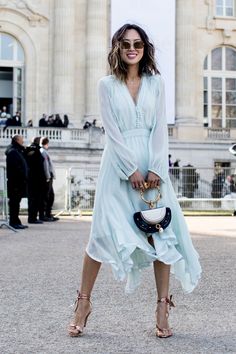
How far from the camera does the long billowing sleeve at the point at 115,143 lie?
4.03 m

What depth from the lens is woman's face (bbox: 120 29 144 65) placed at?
4.19m

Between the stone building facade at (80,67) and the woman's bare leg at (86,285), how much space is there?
29058 mm

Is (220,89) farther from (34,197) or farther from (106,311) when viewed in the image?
(106,311)

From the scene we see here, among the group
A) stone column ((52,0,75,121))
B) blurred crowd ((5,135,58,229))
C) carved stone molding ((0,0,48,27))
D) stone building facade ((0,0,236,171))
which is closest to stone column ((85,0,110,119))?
stone building facade ((0,0,236,171))

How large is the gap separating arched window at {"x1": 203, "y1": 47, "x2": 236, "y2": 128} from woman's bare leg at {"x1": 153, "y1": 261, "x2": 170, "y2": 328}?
32.0 meters

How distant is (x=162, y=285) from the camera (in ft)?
13.5

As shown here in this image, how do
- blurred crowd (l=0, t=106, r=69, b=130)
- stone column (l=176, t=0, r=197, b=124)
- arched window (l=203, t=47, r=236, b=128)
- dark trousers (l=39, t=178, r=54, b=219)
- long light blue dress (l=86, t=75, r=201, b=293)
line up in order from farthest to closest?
arched window (l=203, t=47, r=236, b=128)
stone column (l=176, t=0, r=197, b=124)
blurred crowd (l=0, t=106, r=69, b=130)
dark trousers (l=39, t=178, r=54, b=219)
long light blue dress (l=86, t=75, r=201, b=293)

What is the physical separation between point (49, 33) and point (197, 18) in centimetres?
757

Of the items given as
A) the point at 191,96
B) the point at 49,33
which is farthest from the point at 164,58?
the point at 49,33

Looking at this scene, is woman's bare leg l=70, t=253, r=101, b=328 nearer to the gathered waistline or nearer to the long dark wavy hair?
the gathered waistline

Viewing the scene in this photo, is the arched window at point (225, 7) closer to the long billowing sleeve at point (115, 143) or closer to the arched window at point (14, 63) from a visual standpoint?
the arched window at point (14, 63)

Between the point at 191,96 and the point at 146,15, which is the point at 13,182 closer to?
the point at 146,15

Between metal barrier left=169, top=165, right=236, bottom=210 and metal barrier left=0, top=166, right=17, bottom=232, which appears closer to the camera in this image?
metal barrier left=0, top=166, right=17, bottom=232

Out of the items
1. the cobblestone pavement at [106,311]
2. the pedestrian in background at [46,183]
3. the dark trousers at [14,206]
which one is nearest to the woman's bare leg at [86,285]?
the cobblestone pavement at [106,311]
